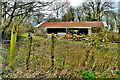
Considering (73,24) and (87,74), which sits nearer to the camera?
(87,74)

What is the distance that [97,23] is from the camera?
9.62m

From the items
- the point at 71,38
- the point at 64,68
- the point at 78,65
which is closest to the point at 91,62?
the point at 78,65

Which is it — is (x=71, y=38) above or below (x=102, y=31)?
below

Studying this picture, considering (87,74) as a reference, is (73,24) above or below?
above

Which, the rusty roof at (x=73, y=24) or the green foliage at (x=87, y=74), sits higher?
the rusty roof at (x=73, y=24)

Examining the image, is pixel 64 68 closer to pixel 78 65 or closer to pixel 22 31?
pixel 78 65

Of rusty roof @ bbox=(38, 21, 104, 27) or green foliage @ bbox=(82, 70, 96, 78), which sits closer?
green foliage @ bbox=(82, 70, 96, 78)

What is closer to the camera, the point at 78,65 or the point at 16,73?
the point at 16,73

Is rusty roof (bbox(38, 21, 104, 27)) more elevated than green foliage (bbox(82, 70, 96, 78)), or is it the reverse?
rusty roof (bbox(38, 21, 104, 27))

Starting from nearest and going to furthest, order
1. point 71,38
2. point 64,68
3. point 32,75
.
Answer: point 32,75 < point 64,68 < point 71,38

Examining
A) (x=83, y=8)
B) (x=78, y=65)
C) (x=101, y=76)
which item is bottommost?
(x=101, y=76)

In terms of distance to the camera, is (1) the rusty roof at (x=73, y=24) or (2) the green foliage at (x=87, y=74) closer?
(2) the green foliage at (x=87, y=74)

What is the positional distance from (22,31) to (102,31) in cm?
633

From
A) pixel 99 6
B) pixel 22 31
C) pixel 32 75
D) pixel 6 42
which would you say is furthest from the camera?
pixel 99 6
